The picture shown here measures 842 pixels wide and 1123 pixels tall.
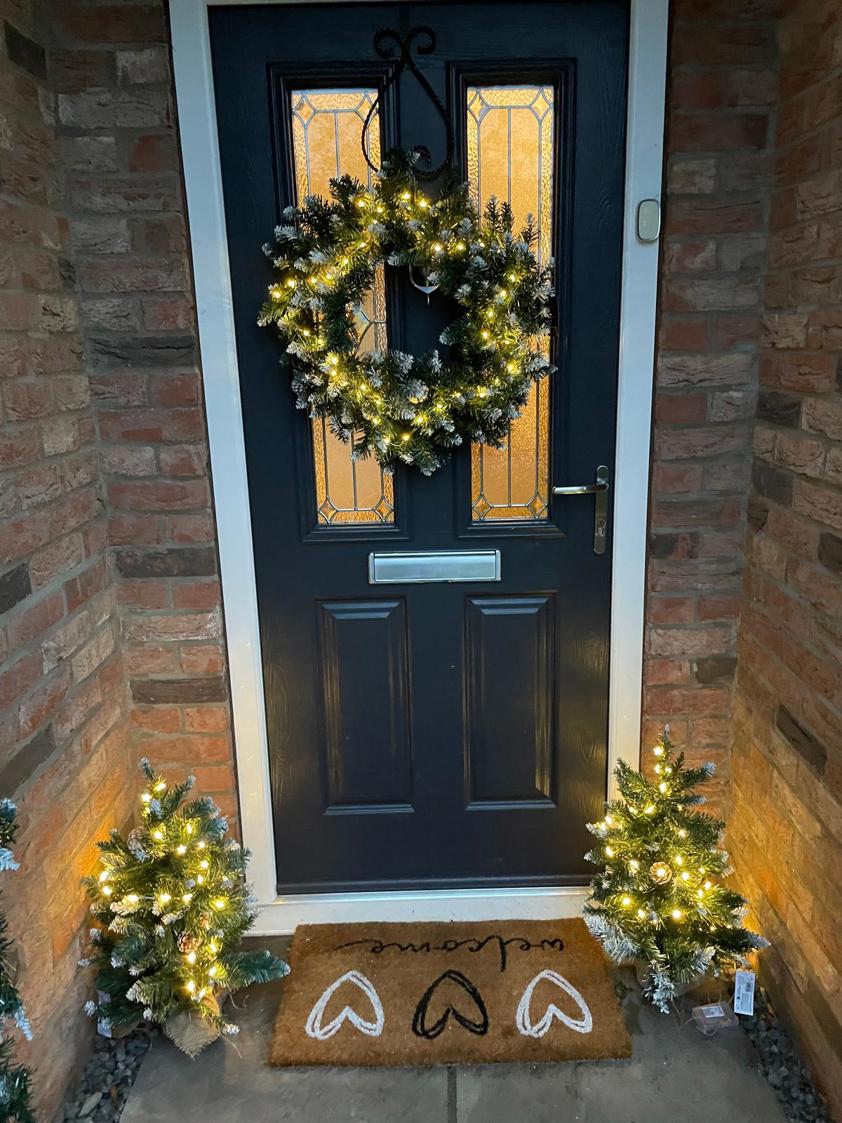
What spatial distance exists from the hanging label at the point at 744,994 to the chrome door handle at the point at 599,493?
1090mm

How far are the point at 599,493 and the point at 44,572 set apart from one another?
1.32 m

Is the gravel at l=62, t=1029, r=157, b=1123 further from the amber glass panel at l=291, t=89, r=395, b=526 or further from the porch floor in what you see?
the amber glass panel at l=291, t=89, r=395, b=526

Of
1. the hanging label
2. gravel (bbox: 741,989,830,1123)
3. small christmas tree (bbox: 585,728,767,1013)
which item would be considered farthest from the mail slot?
gravel (bbox: 741,989,830,1123)

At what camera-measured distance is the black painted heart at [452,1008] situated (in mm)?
1984

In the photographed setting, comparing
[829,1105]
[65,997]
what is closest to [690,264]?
[829,1105]

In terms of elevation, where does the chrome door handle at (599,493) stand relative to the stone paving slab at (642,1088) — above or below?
above

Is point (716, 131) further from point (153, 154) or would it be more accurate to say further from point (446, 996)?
point (446, 996)

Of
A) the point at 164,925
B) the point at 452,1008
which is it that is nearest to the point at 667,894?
the point at 452,1008

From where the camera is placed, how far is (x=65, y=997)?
1820mm

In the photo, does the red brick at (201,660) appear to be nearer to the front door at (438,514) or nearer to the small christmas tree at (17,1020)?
the front door at (438,514)

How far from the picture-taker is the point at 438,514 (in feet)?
6.89

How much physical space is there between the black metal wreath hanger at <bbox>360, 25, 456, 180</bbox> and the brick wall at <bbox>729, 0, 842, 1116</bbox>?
2.44ft

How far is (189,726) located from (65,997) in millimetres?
666

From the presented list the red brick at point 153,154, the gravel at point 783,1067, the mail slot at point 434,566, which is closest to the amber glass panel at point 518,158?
the mail slot at point 434,566
